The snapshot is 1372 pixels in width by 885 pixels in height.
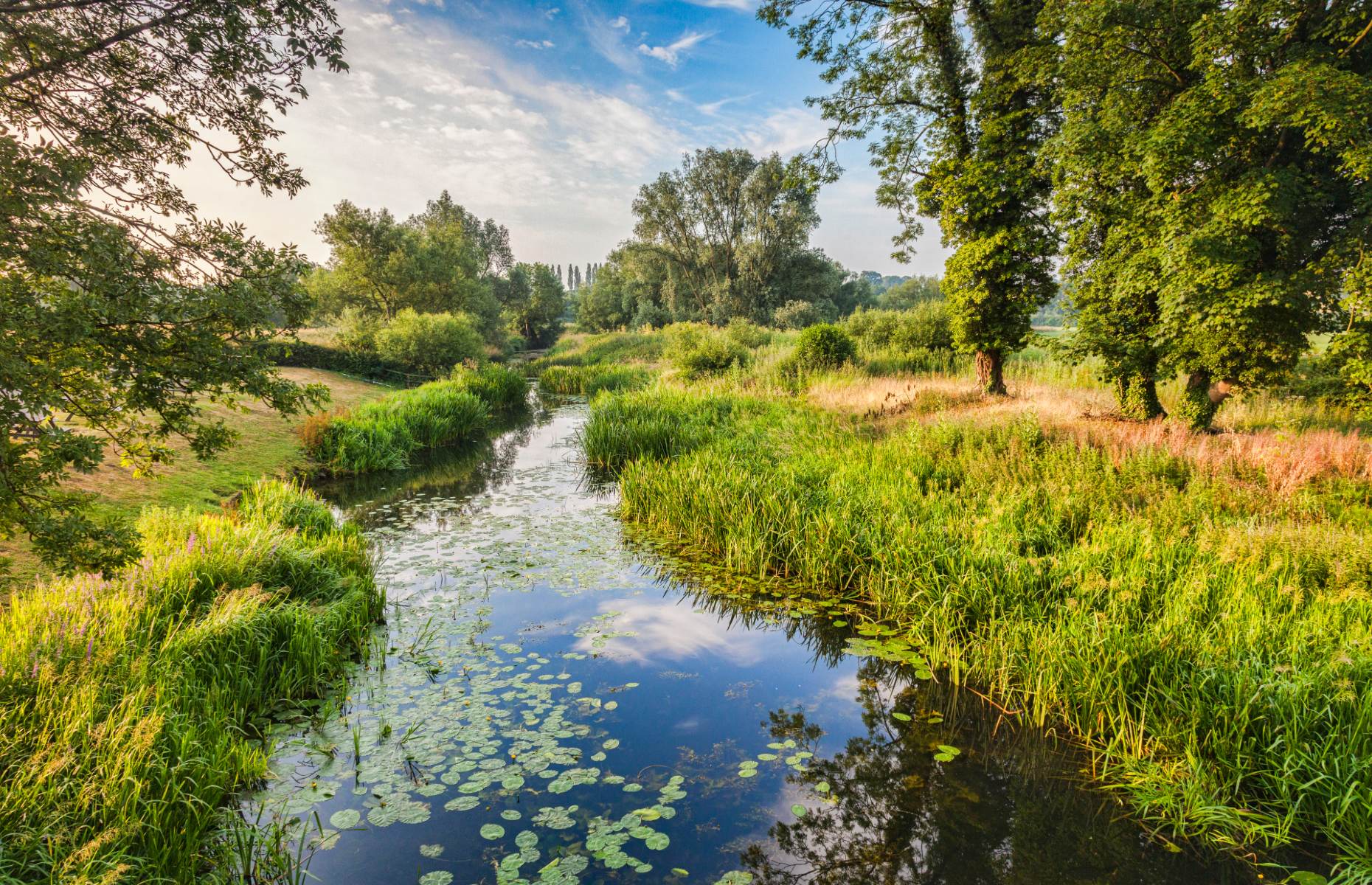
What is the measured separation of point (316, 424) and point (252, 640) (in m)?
10.7

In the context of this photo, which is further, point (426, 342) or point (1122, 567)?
point (426, 342)

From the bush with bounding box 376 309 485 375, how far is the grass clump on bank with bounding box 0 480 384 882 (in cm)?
2301

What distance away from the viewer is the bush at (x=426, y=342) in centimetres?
2731

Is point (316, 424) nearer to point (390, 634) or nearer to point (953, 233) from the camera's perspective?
point (390, 634)

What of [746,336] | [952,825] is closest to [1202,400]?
[952,825]

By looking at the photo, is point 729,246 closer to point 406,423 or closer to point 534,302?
point 534,302

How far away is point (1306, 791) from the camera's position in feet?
11.0

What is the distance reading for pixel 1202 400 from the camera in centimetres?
923

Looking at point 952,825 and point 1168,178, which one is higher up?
point 1168,178

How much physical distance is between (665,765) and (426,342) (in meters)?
28.2

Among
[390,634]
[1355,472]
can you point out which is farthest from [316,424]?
[1355,472]

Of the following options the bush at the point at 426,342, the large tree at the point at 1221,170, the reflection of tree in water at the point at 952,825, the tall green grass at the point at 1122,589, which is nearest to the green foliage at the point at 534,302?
the bush at the point at 426,342

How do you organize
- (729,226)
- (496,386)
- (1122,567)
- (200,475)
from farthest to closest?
(729,226), (496,386), (200,475), (1122,567)

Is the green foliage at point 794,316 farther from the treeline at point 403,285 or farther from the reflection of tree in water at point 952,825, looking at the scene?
the reflection of tree in water at point 952,825
